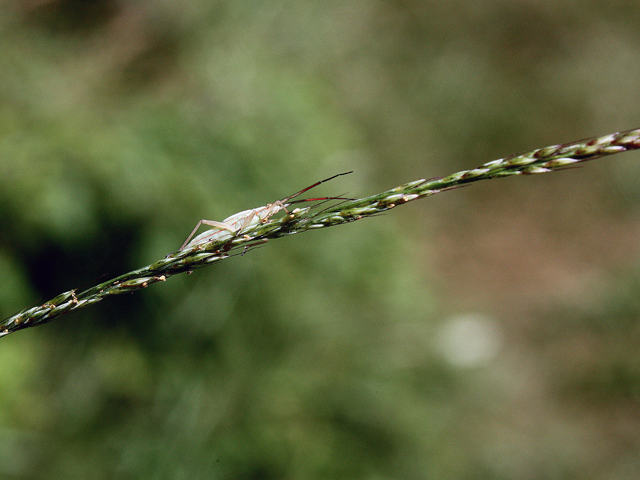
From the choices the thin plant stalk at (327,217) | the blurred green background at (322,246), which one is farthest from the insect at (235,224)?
the blurred green background at (322,246)

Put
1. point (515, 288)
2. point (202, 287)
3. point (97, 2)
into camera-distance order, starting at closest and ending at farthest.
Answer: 1. point (202, 287)
2. point (97, 2)
3. point (515, 288)

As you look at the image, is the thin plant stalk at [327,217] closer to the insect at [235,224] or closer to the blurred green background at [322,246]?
the insect at [235,224]

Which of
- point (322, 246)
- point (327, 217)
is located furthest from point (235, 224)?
point (322, 246)

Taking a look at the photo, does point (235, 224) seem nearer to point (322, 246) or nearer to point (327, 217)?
point (327, 217)

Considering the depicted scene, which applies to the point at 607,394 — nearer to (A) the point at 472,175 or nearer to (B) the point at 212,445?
(B) the point at 212,445

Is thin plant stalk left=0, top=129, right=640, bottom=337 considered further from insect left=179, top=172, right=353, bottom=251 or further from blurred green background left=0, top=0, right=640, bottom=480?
blurred green background left=0, top=0, right=640, bottom=480

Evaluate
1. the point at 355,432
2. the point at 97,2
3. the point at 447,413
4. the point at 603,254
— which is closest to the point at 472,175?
the point at 355,432
